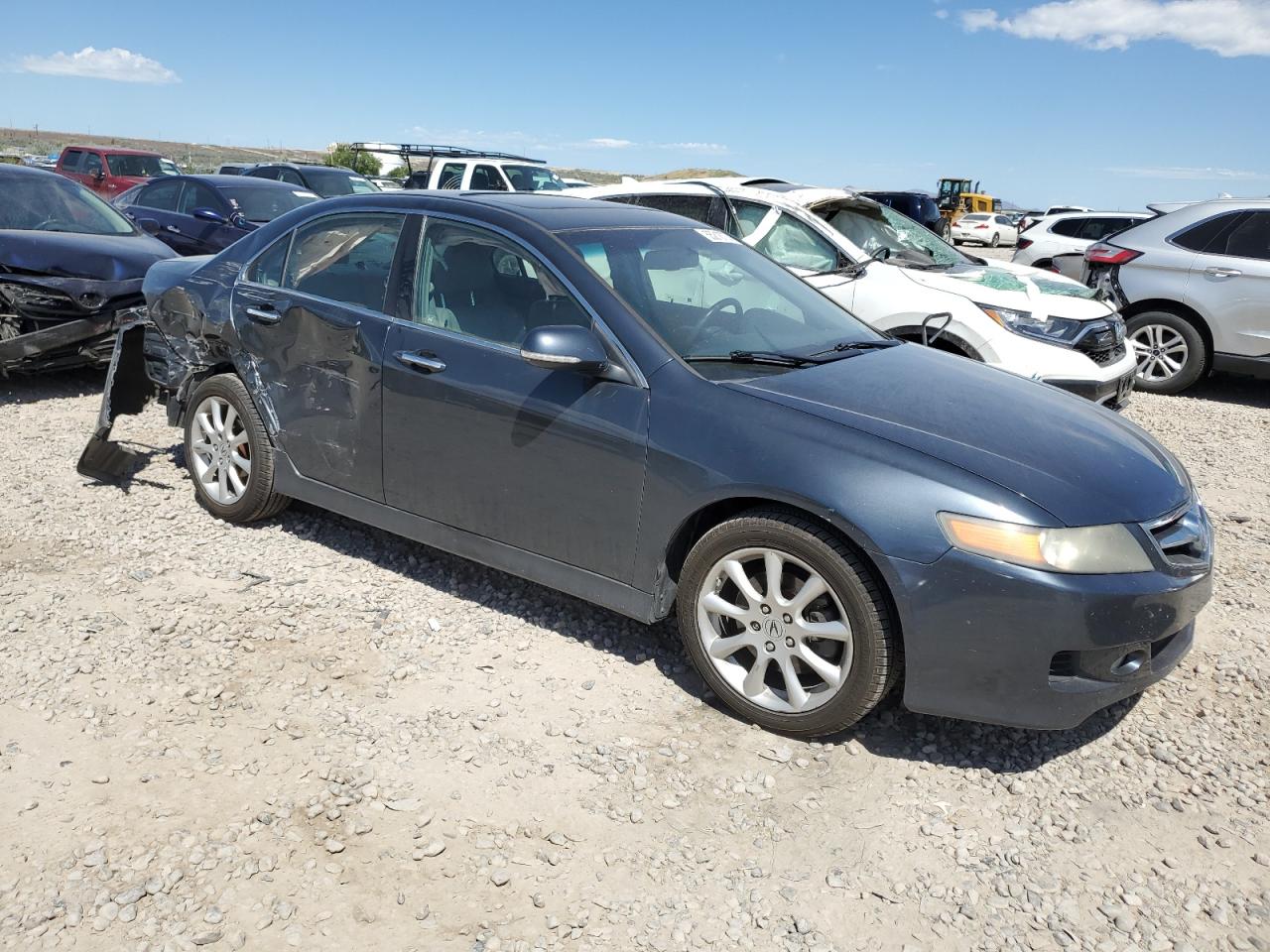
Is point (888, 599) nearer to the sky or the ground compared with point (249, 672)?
nearer to the sky

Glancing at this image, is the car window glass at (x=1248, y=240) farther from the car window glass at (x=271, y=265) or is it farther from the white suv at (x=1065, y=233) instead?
the car window glass at (x=271, y=265)

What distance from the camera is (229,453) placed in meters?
4.84

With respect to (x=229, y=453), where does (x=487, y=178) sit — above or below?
above

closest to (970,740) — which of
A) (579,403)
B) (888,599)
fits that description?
(888,599)

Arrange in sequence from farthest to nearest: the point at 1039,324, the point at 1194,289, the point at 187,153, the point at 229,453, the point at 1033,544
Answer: the point at 187,153 → the point at 1194,289 → the point at 1039,324 → the point at 229,453 → the point at 1033,544

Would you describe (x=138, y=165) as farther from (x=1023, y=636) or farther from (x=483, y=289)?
(x=1023, y=636)

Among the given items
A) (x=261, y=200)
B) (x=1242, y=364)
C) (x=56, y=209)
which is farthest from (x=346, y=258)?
(x=261, y=200)

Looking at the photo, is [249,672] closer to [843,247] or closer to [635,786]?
[635,786]

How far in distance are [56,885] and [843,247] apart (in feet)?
20.5

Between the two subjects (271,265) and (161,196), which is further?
(161,196)

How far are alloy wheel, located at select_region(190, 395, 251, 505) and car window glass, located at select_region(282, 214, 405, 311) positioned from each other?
0.75m

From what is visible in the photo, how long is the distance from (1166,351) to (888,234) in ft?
10.1

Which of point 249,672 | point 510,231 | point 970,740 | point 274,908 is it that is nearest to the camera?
point 274,908

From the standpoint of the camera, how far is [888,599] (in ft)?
10.0
